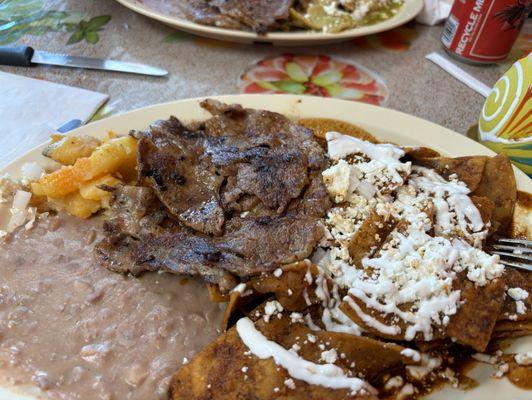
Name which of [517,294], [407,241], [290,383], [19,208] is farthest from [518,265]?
[19,208]

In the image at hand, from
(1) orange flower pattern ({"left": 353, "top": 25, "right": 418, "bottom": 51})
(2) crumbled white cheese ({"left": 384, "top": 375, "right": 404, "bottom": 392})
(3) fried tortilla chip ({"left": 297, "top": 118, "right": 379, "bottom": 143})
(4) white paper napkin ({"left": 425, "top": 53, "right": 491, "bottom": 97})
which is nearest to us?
(2) crumbled white cheese ({"left": 384, "top": 375, "right": 404, "bottom": 392})

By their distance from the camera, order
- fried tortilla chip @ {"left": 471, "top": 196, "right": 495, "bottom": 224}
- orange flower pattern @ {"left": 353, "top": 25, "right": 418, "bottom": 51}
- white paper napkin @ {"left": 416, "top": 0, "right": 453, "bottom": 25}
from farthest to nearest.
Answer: white paper napkin @ {"left": 416, "top": 0, "right": 453, "bottom": 25} < orange flower pattern @ {"left": 353, "top": 25, "right": 418, "bottom": 51} < fried tortilla chip @ {"left": 471, "top": 196, "right": 495, "bottom": 224}

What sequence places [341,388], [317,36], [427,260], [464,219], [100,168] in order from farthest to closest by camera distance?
[317,36]
[100,168]
[464,219]
[427,260]
[341,388]

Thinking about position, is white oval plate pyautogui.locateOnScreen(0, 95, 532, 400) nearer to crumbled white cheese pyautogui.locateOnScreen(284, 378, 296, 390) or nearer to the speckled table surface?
the speckled table surface

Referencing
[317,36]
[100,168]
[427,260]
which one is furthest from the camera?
[317,36]

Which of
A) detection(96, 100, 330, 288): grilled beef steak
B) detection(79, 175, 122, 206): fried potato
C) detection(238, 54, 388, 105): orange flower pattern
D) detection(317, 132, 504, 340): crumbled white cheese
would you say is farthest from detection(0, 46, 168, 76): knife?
detection(317, 132, 504, 340): crumbled white cheese

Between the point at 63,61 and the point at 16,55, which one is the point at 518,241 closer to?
the point at 63,61

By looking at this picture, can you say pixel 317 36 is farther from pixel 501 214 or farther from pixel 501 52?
pixel 501 214

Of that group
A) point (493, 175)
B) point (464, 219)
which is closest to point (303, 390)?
point (464, 219)

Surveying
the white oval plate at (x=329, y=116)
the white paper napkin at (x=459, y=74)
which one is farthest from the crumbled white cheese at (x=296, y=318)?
the white paper napkin at (x=459, y=74)
